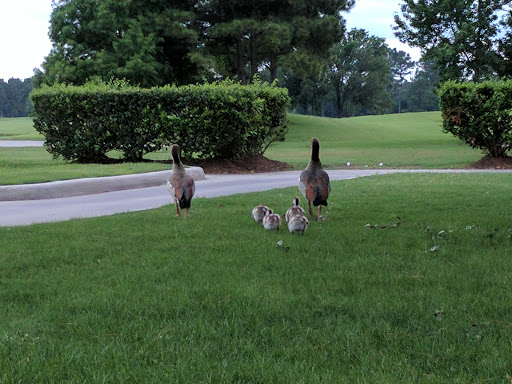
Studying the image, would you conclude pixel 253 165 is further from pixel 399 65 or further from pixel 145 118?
pixel 399 65

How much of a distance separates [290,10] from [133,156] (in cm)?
2483

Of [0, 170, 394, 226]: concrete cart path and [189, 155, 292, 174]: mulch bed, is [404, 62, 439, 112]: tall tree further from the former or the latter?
[0, 170, 394, 226]: concrete cart path

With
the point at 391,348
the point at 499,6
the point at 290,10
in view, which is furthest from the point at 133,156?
the point at 290,10

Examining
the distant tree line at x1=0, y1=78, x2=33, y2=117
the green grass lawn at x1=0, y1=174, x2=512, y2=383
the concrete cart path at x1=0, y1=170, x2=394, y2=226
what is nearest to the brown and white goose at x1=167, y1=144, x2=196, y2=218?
the green grass lawn at x1=0, y1=174, x2=512, y2=383

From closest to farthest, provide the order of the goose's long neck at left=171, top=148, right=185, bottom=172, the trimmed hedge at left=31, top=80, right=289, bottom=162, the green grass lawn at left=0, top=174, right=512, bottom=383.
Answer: the green grass lawn at left=0, top=174, right=512, bottom=383 < the goose's long neck at left=171, top=148, right=185, bottom=172 < the trimmed hedge at left=31, top=80, right=289, bottom=162

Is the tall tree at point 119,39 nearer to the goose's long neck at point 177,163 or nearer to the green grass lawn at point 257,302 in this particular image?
the goose's long neck at point 177,163

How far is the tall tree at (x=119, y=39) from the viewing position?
35.9 metres

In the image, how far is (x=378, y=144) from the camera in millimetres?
33969

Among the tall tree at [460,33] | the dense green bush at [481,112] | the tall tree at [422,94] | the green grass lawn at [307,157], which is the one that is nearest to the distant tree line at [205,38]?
the tall tree at [460,33]

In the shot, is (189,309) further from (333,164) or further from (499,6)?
(499,6)

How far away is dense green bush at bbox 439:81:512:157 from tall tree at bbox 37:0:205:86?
68.4ft

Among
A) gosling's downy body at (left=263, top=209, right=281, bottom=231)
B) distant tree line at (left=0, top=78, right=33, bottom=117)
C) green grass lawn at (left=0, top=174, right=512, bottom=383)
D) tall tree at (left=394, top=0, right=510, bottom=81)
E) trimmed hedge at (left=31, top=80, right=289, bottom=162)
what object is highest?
distant tree line at (left=0, top=78, right=33, bottom=117)

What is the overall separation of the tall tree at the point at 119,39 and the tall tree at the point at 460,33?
14519mm

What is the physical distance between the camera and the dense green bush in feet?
57.6
